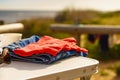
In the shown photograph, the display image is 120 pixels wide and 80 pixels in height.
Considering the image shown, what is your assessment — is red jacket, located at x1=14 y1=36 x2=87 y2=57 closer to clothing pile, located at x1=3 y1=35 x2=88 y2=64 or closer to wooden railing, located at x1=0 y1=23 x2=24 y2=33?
clothing pile, located at x1=3 y1=35 x2=88 y2=64

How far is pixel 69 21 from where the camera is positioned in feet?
26.7

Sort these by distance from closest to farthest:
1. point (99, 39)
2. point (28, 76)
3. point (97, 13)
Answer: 1. point (28, 76)
2. point (99, 39)
3. point (97, 13)

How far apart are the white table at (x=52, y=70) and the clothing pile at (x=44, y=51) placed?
0.03m

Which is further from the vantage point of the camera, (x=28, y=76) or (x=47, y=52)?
(x=47, y=52)

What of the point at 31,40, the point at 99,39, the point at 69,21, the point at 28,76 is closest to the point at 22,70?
the point at 28,76

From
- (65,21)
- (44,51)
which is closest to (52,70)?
(44,51)

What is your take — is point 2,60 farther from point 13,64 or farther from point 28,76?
point 28,76

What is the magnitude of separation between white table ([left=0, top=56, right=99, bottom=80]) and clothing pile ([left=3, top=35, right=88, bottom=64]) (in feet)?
0.10

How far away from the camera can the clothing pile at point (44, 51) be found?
1562 mm

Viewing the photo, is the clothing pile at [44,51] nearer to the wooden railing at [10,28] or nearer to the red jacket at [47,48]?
the red jacket at [47,48]

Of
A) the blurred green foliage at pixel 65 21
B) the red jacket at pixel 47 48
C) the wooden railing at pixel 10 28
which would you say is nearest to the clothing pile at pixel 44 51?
the red jacket at pixel 47 48

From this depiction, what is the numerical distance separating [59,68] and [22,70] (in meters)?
0.18

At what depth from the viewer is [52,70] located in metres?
1.42

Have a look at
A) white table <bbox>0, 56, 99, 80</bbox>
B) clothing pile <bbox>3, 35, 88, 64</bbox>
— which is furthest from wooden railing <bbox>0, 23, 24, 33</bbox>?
white table <bbox>0, 56, 99, 80</bbox>
